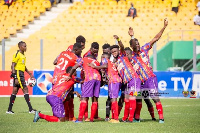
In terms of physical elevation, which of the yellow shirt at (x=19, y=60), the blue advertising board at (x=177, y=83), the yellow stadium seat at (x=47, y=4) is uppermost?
the yellow stadium seat at (x=47, y=4)

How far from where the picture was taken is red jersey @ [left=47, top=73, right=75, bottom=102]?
38.4ft

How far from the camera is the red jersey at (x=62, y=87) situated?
11.7 m

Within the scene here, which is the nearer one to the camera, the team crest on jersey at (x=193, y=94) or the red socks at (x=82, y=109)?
the red socks at (x=82, y=109)

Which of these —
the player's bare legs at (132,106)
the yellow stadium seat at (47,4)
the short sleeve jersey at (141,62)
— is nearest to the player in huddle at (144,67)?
the short sleeve jersey at (141,62)

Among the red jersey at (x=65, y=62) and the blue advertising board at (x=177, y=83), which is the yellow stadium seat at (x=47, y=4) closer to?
the blue advertising board at (x=177, y=83)

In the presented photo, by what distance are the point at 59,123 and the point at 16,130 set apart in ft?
4.89

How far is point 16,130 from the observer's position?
10.1 m

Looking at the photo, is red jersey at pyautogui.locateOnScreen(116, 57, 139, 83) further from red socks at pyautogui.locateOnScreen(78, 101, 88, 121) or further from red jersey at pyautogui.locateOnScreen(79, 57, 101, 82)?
Answer: red socks at pyautogui.locateOnScreen(78, 101, 88, 121)

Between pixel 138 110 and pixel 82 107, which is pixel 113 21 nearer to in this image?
pixel 138 110

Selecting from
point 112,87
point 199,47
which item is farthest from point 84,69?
point 199,47

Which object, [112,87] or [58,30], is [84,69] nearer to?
[112,87]

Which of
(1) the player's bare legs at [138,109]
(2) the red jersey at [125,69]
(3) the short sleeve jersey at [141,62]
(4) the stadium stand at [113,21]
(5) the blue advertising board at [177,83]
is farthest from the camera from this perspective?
(4) the stadium stand at [113,21]

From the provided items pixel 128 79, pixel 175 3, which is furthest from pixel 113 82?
pixel 175 3

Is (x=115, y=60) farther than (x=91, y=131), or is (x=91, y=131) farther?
(x=115, y=60)
